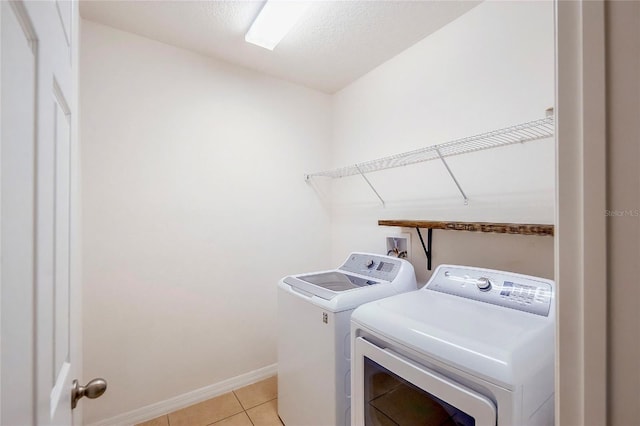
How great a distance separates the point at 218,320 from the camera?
7.22 ft

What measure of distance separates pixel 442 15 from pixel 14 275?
2.20 meters

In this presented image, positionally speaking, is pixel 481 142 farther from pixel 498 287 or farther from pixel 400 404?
pixel 400 404

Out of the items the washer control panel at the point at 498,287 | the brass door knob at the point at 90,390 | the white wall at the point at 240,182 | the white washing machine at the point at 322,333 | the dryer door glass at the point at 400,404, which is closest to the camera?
the brass door knob at the point at 90,390

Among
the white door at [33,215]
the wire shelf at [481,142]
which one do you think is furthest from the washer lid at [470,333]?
the white door at [33,215]

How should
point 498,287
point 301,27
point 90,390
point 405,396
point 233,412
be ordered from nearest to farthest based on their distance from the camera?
point 90,390 → point 405,396 → point 498,287 → point 301,27 → point 233,412

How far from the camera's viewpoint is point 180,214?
2.05 metres

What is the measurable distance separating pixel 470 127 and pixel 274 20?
1.34 meters

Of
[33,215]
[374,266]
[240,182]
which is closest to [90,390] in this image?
[33,215]

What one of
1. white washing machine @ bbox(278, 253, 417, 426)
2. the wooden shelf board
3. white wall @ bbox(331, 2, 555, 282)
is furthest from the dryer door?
white wall @ bbox(331, 2, 555, 282)

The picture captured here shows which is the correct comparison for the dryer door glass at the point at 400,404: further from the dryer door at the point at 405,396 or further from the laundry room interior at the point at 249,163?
the laundry room interior at the point at 249,163

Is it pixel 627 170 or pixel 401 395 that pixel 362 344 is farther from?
pixel 627 170

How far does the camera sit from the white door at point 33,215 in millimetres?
344

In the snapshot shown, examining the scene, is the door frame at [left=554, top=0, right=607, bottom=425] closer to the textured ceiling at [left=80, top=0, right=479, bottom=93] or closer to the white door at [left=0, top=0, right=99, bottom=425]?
the white door at [left=0, top=0, right=99, bottom=425]

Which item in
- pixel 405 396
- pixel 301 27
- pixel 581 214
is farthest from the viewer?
pixel 301 27
